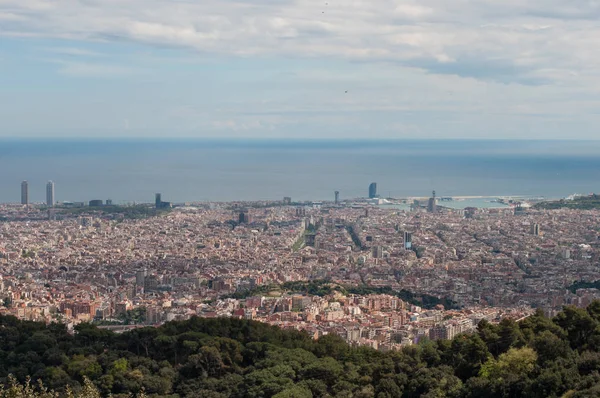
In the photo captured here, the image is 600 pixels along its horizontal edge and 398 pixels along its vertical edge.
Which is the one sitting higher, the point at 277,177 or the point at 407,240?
the point at 277,177

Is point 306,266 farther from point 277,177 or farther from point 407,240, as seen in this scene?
point 277,177

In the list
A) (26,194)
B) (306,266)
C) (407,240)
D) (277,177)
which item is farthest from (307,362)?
(277,177)

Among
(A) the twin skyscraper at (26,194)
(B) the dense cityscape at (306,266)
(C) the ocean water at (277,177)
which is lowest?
(B) the dense cityscape at (306,266)

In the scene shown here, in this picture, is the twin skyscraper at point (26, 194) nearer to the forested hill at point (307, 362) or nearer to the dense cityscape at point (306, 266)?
the dense cityscape at point (306, 266)

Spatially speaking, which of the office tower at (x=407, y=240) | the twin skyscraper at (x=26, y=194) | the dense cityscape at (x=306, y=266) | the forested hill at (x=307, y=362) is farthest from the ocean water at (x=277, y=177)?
the forested hill at (x=307, y=362)

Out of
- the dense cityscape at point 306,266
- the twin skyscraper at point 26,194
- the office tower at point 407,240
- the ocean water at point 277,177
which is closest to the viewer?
the dense cityscape at point 306,266

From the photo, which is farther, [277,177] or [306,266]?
[277,177]
